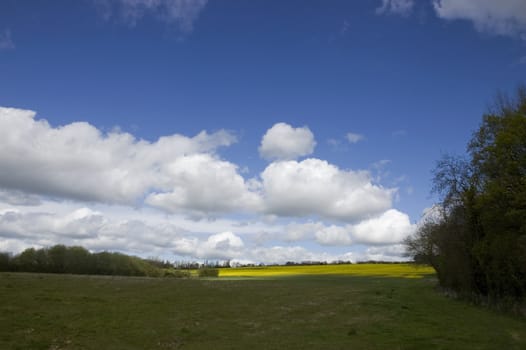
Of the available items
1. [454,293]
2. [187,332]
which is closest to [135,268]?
[454,293]

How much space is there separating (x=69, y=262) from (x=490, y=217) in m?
72.6

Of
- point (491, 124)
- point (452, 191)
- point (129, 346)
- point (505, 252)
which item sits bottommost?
point (129, 346)

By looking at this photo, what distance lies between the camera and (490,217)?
1421 inches

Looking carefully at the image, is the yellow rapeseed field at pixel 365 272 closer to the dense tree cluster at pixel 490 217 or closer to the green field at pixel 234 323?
the dense tree cluster at pixel 490 217

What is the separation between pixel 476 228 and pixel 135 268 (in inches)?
2808

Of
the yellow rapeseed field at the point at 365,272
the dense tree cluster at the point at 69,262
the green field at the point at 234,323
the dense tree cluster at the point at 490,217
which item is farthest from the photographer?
the yellow rapeseed field at the point at 365,272

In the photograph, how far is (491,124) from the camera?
38125 mm

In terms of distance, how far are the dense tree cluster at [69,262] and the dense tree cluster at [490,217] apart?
6341 centimetres

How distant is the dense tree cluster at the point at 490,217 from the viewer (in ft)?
110

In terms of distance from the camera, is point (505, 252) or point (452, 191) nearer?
point (505, 252)

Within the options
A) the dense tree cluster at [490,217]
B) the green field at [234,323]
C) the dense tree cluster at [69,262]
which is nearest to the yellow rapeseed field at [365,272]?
the dense tree cluster at [69,262]

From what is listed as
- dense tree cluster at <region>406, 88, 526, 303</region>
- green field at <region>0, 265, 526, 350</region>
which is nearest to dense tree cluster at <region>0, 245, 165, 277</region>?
green field at <region>0, 265, 526, 350</region>

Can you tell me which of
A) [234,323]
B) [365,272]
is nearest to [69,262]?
[234,323]

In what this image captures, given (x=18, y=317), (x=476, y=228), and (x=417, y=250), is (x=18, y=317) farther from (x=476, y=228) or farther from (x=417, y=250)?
(x=417, y=250)
